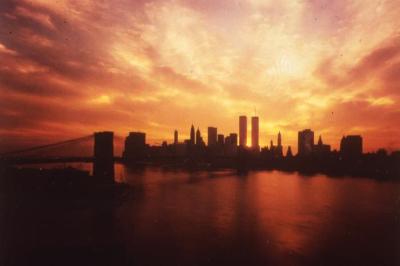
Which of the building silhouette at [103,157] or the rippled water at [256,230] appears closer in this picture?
the rippled water at [256,230]

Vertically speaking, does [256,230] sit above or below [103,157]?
below

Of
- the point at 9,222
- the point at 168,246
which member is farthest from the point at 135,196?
the point at 168,246

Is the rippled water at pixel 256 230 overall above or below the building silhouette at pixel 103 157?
below

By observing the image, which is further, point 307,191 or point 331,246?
point 307,191

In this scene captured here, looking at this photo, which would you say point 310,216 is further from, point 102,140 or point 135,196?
point 102,140

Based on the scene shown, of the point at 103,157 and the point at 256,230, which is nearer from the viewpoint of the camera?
the point at 256,230

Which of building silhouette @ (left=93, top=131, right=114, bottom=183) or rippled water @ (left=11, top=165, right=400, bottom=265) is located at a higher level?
building silhouette @ (left=93, top=131, right=114, bottom=183)

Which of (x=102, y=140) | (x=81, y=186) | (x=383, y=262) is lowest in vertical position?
(x=383, y=262)

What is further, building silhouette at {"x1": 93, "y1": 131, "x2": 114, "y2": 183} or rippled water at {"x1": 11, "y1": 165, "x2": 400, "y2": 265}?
building silhouette at {"x1": 93, "y1": 131, "x2": 114, "y2": 183}
